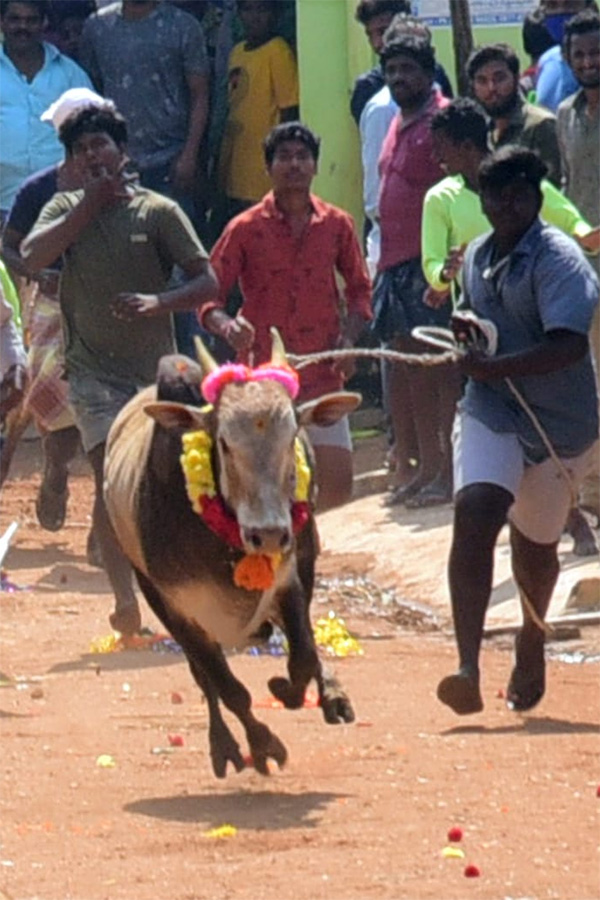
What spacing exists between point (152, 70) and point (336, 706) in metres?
7.25

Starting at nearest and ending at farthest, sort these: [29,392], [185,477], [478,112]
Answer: [185,477], [478,112], [29,392]

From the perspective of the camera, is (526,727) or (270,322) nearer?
(526,727)

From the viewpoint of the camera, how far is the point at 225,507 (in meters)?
8.59

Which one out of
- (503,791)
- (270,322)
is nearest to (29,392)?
(270,322)

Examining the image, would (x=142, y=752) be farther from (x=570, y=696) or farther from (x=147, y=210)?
(x=147, y=210)

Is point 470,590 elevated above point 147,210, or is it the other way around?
point 147,210

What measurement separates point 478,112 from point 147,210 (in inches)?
66.0

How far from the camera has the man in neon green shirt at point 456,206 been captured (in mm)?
11938

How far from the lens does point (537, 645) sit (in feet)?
31.8

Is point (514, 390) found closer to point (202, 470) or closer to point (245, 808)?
point (202, 470)

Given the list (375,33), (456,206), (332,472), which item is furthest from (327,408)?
(375,33)

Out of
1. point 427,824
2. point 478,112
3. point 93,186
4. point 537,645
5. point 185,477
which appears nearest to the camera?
point 427,824

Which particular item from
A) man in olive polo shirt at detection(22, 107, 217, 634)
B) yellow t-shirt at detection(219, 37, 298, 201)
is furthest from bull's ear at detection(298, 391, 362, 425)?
yellow t-shirt at detection(219, 37, 298, 201)

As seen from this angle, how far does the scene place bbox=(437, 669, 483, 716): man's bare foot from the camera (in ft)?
30.0
